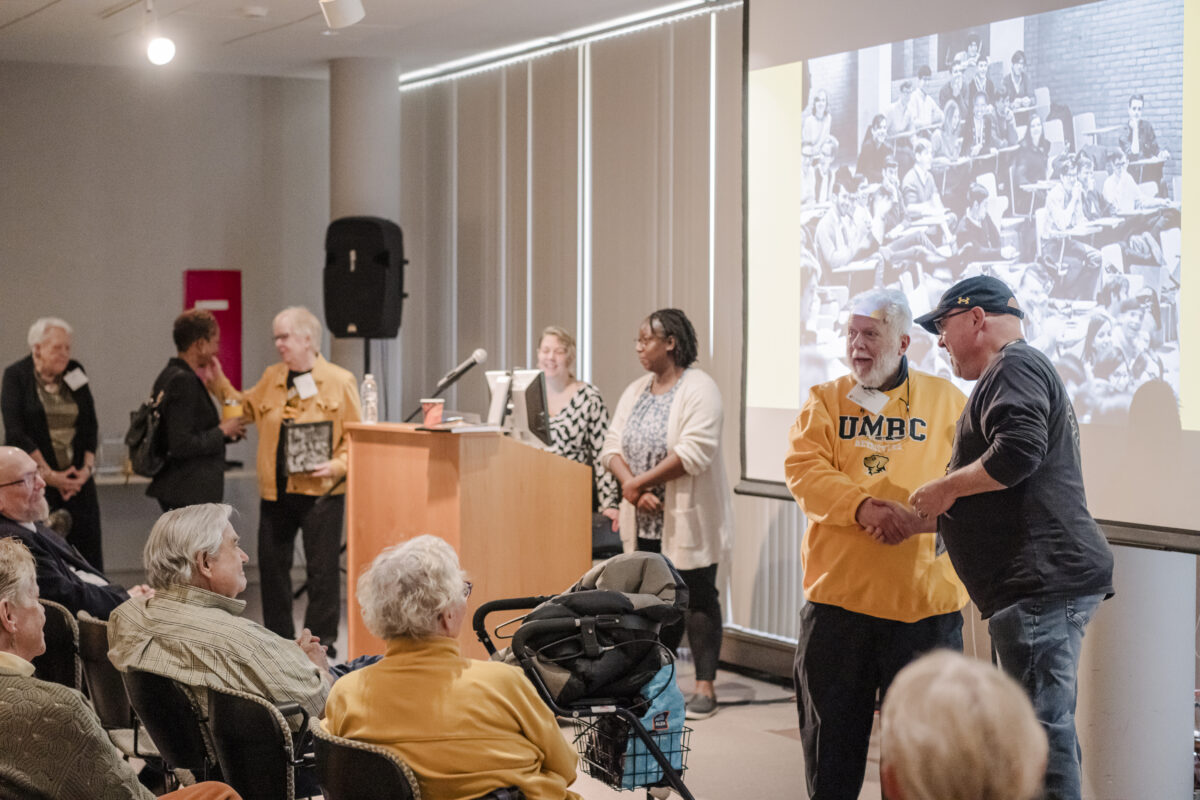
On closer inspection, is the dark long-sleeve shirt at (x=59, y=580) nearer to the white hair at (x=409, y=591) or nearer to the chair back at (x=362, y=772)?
the white hair at (x=409, y=591)

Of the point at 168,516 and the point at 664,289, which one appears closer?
the point at 168,516

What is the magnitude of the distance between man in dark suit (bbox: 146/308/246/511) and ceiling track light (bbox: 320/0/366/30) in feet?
5.30

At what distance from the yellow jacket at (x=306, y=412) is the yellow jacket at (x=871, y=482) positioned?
3.12 meters

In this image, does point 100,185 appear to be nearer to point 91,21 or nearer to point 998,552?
point 91,21

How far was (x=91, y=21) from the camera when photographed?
7.16 metres

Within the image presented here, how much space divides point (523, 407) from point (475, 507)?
705 mm

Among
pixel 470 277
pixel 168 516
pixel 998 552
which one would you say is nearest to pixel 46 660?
pixel 168 516

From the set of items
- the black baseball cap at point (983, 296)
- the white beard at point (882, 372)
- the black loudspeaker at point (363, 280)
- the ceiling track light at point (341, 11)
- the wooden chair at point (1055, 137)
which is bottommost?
the white beard at point (882, 372)

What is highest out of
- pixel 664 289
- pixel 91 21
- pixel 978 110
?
pixel 91 21

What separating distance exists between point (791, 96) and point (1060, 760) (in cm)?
297

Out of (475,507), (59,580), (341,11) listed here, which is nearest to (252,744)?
(59,580)

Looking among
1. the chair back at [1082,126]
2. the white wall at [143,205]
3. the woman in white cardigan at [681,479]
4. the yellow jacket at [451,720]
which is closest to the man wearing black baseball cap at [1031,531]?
the chair back at [1082,126]

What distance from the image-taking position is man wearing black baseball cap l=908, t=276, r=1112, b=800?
3.14m

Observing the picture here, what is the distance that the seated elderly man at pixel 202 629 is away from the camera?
9.86 ft
